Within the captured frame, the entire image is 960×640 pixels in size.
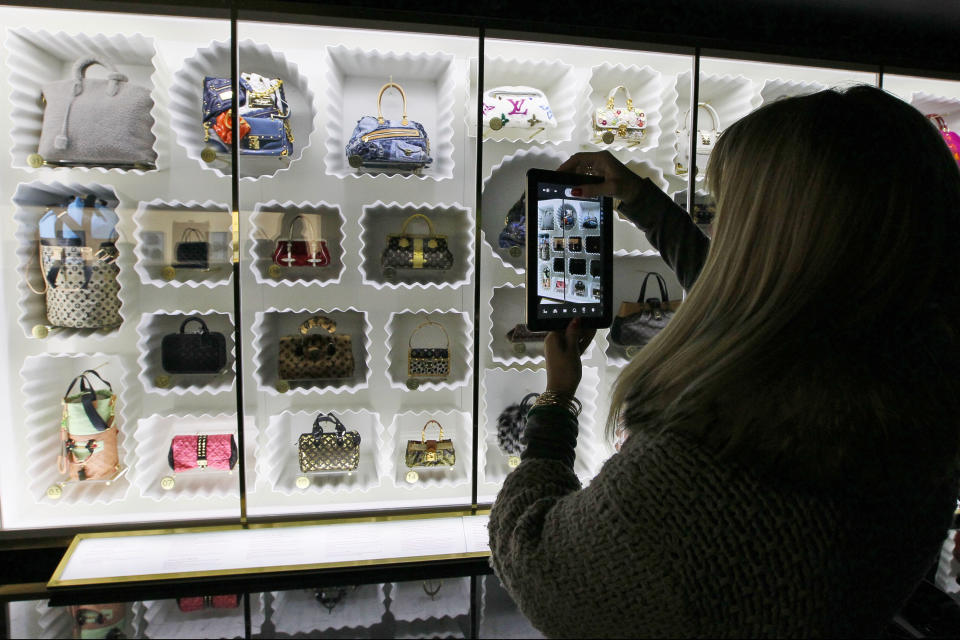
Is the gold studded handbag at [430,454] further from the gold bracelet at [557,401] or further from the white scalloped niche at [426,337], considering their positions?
the gold bracelet at [557,401]

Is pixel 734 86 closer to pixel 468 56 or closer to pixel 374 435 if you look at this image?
pixel 468 56

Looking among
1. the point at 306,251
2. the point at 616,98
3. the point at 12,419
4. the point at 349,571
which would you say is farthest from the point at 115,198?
the point at 616,98

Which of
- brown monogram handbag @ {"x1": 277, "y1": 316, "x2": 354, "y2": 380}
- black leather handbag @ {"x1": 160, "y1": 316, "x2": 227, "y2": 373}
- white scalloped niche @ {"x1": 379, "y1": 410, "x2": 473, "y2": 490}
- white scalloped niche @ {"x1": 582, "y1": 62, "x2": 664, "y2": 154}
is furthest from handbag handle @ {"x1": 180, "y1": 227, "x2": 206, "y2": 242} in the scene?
white scalloped niche @ {"x1": 582, "y1": 62, "x2": 664, "y2": 154}

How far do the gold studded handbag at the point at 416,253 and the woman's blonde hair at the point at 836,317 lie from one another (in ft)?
5.93

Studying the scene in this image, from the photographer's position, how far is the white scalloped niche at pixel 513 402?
266 centimetres

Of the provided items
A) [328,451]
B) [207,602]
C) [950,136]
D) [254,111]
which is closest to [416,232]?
[254,111]

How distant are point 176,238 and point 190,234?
0.06m

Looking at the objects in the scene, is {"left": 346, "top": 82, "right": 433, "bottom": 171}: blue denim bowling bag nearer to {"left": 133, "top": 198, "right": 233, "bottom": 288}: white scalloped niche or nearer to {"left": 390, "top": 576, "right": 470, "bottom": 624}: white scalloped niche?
{"left": 133, "top": 198, "right": 233, "bottom": 288}: white scalloped niche

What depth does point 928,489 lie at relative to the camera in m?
0.76

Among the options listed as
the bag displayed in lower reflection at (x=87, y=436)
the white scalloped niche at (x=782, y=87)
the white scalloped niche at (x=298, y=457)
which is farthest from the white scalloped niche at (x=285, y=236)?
the white scalloped niche at (x=782, y=87)

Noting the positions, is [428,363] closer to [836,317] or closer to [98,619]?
[98,619]

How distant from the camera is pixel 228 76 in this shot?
2436 mm

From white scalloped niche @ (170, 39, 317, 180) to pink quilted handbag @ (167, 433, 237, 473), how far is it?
1.14 meters

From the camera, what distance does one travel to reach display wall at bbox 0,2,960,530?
2.27 metres
